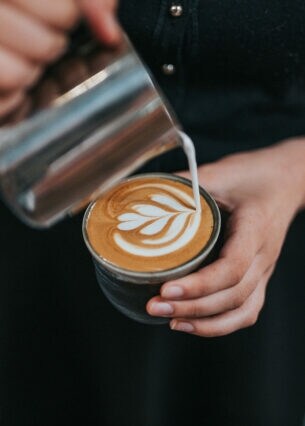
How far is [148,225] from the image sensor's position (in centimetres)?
94

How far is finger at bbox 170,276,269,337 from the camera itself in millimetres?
932

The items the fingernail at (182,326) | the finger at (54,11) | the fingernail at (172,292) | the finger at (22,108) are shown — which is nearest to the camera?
the finger at (54,11)

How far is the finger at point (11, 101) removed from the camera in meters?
0.67

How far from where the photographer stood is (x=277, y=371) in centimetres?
110

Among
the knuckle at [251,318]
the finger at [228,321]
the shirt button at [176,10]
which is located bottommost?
the knuckle at [251,318]

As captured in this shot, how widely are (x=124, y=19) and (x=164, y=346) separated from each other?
602 mm

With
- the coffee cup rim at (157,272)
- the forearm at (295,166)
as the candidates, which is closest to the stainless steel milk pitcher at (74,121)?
the coffee cup rim at (157,272)

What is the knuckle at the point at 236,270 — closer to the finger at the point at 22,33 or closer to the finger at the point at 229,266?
the finger at the point at 229,266

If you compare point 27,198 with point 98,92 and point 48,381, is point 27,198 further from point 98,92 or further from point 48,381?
point 48,381

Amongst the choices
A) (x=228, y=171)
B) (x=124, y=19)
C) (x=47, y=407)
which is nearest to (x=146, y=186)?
(x=228, y=171)

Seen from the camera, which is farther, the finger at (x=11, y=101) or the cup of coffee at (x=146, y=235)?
the cup of coffee at (x=146, y=235)

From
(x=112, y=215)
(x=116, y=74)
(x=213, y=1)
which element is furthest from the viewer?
(x=213, y=1)

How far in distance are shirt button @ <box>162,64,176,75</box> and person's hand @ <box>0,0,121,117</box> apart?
543 millimetres

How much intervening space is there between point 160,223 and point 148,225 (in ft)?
0.06
